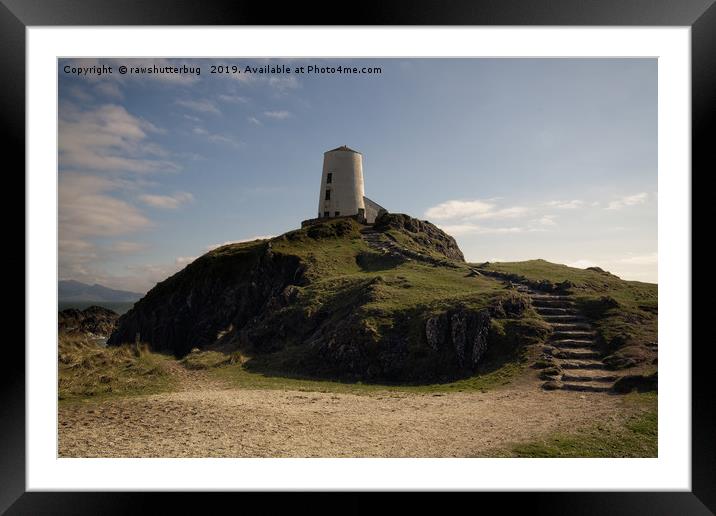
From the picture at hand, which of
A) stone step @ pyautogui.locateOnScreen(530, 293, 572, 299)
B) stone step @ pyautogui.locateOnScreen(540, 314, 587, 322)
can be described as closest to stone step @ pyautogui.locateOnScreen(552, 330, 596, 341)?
stone step @ pyautogui.locateOnScreen(540, 314, 587, 322)

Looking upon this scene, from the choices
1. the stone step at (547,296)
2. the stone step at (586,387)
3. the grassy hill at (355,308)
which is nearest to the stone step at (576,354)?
the grassy hill at (355,308)

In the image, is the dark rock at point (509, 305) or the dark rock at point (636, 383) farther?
the dark rock at point (509, 305)

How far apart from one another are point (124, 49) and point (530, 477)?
13932 millimetres

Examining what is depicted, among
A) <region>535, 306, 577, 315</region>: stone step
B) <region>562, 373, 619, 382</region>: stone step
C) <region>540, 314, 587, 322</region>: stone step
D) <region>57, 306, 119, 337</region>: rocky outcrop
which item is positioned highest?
<region>535, 306, 577, 315</region>: stone step

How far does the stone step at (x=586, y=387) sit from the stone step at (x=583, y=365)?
157cm

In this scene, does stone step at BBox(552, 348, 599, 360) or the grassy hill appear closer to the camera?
stone step at BBox(552, 348, 599, 360)

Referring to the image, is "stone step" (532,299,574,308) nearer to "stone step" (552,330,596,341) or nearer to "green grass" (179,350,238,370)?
"stone step" (552,330,596,341)

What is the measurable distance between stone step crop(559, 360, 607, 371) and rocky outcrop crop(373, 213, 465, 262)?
26.1 meters

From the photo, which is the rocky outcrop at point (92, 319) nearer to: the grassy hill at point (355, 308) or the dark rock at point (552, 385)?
the grassy hill at point (355, 308)

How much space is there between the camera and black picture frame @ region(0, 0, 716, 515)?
9.40 metres

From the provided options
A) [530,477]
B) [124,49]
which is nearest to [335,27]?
[124,49]

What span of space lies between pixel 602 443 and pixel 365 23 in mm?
12365

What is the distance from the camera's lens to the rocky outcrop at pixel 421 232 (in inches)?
1897

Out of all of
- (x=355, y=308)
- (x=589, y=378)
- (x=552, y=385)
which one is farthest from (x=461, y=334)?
(x=355, y=308)
